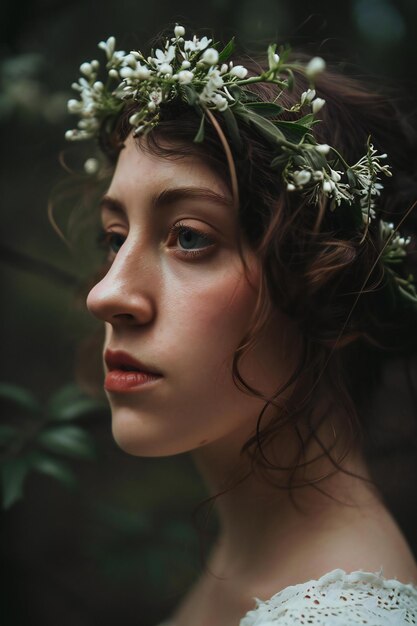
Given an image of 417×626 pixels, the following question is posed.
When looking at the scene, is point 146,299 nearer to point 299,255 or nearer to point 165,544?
point 299,255

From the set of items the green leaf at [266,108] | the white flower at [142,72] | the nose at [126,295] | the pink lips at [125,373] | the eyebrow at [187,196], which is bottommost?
the pink lips at [125,373]

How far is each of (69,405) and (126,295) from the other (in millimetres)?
693

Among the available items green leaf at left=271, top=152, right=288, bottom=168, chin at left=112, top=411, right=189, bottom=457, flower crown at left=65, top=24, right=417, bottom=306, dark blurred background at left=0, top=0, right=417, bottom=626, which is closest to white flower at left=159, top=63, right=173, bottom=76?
flower crown at left=65, top=24, right=417, bottom=306

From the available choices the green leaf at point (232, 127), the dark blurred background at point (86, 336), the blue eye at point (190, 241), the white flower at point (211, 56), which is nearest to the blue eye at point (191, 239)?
the blue eye at point (190, 241)

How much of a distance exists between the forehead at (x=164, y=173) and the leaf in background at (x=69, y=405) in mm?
657

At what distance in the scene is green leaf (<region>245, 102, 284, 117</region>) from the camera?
3.43 feet

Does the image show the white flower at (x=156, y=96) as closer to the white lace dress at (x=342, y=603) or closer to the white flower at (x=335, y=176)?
the white flower at (x=335, y=176)

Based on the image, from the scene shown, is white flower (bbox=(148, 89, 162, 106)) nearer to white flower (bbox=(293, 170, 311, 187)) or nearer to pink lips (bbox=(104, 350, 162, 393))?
white flower (bbox=(293, 170, 311, 187))

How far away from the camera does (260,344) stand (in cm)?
110

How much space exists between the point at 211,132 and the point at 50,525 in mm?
1472

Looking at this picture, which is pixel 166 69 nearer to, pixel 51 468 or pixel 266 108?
pixel 266 108

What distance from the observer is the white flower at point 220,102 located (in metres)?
1.03

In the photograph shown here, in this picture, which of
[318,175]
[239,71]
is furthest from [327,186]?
[239,71]

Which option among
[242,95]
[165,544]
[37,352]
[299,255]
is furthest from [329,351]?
[37,352]
